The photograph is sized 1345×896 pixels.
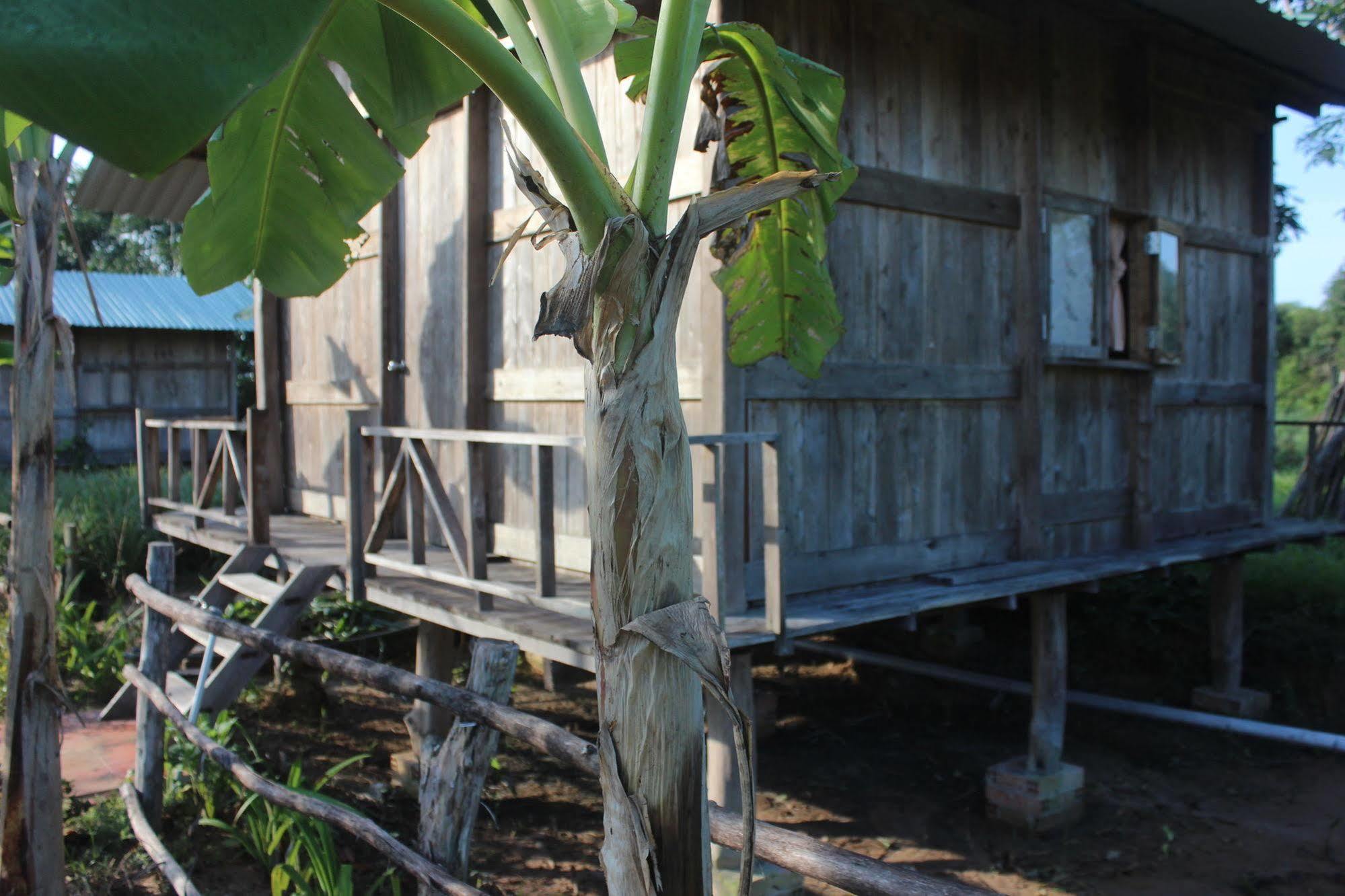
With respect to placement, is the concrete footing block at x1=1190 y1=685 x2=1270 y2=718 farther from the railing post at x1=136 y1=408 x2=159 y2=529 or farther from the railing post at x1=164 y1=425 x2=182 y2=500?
the railing post at x1=136 y1=408 x2=159 y2=529

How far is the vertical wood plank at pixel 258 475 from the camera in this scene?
22.4ft

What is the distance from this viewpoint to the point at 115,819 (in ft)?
17.2

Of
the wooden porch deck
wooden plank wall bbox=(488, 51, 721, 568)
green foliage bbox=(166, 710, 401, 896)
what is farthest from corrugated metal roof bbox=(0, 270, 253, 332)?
green foliage bbox=(166, 710, 401, 896)

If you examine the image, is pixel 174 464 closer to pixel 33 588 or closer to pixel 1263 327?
pixel 33 588

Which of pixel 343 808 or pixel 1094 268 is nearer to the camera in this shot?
pixel 343 808

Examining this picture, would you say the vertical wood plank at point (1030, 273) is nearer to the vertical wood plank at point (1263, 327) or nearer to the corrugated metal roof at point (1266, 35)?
the corrugated metal roof at point (1266, 35)

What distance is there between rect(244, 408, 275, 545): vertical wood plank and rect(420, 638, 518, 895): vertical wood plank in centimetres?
382

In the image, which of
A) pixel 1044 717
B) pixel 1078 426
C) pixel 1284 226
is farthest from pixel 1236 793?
pixel 1284 226

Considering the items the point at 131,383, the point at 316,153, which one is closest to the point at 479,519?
the point at 316,153

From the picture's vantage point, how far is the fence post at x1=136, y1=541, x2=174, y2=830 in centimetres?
512

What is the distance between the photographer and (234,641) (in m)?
5.18

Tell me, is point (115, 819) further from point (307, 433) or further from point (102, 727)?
point (307, 433)

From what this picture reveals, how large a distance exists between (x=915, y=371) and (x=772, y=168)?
2.89m

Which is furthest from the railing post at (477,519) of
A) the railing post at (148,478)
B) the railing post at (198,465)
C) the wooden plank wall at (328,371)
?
the railing post at (148,478)
